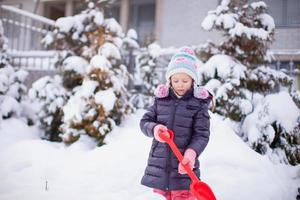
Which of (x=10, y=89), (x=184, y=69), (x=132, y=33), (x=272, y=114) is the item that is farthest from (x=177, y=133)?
(x=10, y=89)

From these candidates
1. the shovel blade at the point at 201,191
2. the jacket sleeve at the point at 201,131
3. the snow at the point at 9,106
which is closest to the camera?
the shovel blade at the point at 201,191

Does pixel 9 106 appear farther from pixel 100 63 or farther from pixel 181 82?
pixel 181 82

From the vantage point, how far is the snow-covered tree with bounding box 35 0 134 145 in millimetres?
3379

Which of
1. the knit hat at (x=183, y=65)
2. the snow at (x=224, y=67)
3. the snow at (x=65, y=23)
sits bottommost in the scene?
the knit hat at (x=183, y=65)

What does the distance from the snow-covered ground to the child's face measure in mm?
772

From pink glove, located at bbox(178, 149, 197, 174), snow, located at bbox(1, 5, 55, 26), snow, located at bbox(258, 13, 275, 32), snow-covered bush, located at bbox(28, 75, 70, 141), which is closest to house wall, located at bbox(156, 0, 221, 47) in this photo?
snow, located at bbox(258, 13, 275, 32)

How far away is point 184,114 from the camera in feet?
5.57

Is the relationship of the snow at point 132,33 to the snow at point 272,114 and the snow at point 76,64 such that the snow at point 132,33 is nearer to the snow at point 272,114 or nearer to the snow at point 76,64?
the snow at point 76,64

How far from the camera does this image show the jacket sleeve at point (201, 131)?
161 cm

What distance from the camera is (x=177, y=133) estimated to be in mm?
1697

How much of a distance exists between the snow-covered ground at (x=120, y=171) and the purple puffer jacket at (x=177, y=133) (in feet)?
1.62

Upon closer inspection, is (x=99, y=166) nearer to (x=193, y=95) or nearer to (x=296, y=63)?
(x=193, y=95)

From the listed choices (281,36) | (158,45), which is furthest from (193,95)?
(158,45)

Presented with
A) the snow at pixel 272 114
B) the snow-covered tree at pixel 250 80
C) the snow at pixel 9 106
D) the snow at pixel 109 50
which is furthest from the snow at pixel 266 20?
the snow at pixel 9 106
